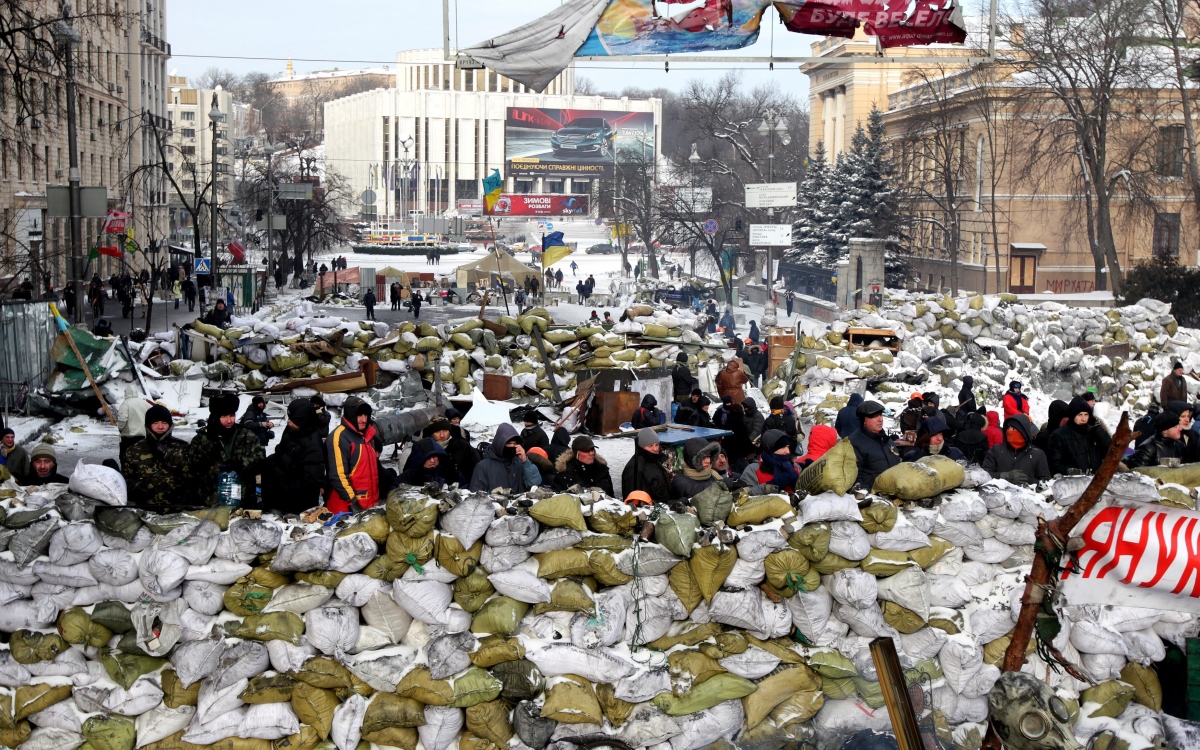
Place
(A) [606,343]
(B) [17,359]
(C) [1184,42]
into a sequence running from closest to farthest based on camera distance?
(B) [17,359] < (A) [606,343] < (C) [1184,42]

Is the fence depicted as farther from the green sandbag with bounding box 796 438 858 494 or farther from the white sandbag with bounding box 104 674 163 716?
the green sandbag with bounding box 796 438 858 494

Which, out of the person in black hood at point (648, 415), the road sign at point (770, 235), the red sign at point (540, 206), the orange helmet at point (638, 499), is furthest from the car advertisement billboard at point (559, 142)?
the orange helmet at point (638, 499)

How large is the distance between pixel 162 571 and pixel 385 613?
976mm

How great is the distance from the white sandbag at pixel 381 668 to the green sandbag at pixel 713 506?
4.78 feet

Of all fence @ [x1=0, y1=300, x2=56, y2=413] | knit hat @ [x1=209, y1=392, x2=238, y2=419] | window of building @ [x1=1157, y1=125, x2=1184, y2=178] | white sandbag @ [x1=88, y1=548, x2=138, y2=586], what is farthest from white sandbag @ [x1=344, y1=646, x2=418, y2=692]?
window of building @ [x1=1157, y1=125, x2=1184, y2=178]

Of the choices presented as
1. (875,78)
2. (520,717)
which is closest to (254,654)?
(520,717)

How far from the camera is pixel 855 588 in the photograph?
532 centimetres

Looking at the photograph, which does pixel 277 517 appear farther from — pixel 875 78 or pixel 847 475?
pixel 875 78

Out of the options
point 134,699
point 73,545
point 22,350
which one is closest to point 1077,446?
point 134,699

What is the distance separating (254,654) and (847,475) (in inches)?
108

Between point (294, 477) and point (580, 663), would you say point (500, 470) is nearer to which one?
point (294, 477)

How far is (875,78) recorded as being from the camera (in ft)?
206

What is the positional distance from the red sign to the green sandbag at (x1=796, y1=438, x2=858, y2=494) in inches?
3645

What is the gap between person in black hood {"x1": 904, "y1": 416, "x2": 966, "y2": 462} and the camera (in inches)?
324
